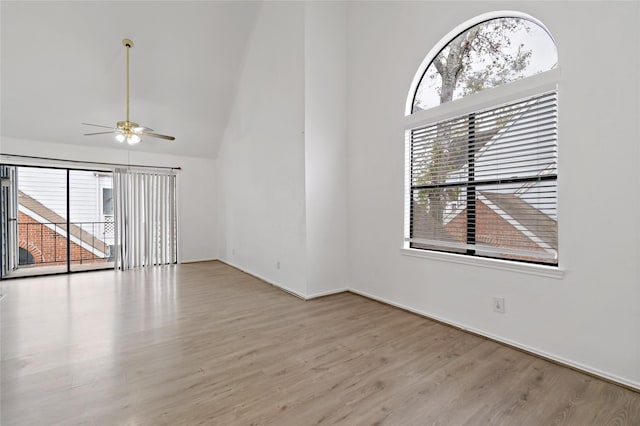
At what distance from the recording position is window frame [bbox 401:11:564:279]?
231 centimetres

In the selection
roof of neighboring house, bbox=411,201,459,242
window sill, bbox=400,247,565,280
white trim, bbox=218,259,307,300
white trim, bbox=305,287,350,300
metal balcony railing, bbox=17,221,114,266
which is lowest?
white trim, bbox=218,259,307,300

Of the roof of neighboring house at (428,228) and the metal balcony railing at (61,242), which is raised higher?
the roof of neighboring house at (428,228)

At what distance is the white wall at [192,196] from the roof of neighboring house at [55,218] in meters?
2.26

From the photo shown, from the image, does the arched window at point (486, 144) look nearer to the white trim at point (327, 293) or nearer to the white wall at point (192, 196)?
the white trim at point (327, 293)

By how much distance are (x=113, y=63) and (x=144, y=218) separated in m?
3.04

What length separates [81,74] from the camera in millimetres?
4605

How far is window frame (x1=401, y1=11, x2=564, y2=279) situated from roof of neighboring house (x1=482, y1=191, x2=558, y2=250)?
23 centimetres

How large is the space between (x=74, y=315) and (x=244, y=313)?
6.33 feet

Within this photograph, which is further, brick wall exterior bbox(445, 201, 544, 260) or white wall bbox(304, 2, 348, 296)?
white wall bbox(304, 2, 348, 296)

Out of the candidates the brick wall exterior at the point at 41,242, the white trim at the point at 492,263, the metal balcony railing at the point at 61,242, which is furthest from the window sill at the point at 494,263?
the brick wall exterior at the point at 41,242

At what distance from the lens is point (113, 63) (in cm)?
462

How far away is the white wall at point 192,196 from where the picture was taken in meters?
6.18

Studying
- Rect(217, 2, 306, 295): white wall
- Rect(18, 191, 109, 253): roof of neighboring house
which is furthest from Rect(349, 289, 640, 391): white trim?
Rect(18, 191, 109, 253): roof of neighboring house

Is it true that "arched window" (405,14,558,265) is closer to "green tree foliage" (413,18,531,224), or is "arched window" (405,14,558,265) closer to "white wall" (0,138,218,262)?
"green tree foliage" (413,18,531,224)
